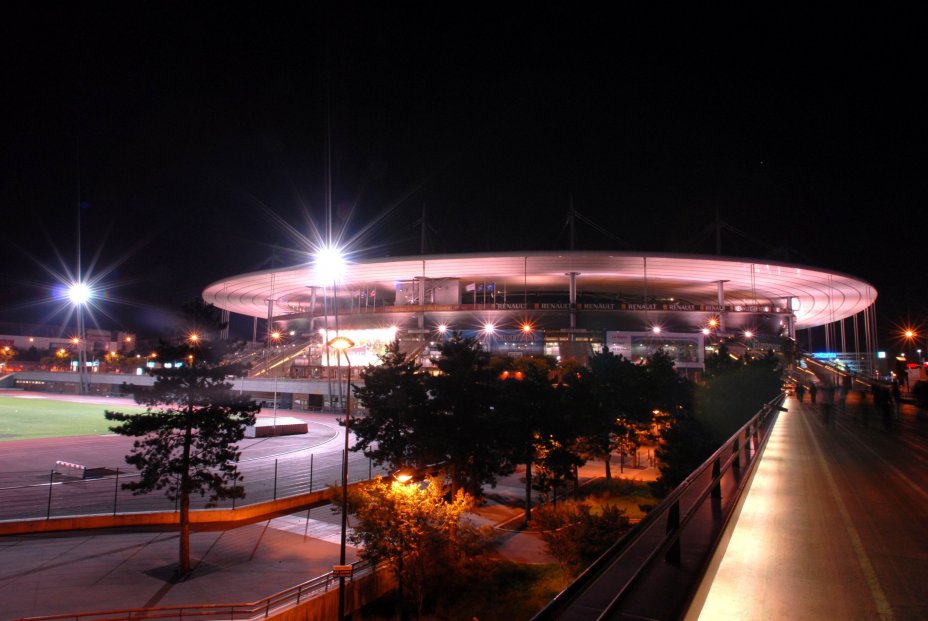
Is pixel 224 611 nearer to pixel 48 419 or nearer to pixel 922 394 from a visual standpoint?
pixel 922 394

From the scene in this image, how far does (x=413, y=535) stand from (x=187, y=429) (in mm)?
7562

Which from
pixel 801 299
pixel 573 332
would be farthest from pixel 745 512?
pixel 801 299

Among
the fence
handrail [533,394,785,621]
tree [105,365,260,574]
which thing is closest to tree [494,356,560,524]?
the fence

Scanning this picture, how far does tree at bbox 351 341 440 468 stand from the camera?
829 inches

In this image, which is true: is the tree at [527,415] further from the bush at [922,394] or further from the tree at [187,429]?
the bush at [922,394]

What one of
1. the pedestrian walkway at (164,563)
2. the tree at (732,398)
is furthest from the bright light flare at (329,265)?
the pedestrian walkway at (164,563)

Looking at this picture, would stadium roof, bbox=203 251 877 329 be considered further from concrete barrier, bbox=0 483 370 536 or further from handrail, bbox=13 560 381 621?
handrail, bbox=13 560 381 621

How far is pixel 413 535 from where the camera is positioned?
1412 cm

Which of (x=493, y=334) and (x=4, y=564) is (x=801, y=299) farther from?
(x=4, y=564)

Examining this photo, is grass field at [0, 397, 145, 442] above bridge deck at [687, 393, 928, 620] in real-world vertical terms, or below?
below

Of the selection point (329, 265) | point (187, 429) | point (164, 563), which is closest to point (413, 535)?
point (164, 563)

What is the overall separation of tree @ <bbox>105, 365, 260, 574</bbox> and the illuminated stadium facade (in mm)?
31642

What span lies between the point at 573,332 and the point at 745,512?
160 ft

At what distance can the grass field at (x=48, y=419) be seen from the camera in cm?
3397
